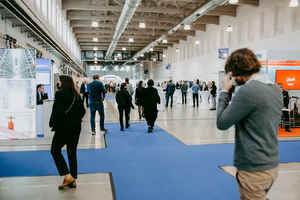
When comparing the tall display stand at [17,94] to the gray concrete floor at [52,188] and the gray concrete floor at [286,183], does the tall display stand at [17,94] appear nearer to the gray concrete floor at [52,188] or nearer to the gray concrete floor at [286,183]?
the gray concrete floor at [52,188]

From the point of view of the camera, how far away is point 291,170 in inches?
169

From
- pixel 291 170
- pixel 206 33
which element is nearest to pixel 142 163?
pixel 291 170

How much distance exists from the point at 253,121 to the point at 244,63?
1.17ft

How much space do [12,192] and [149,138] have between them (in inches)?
150

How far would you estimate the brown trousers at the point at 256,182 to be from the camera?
1.56 m

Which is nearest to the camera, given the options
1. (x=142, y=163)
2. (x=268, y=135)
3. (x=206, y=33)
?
(x=268, y=135)

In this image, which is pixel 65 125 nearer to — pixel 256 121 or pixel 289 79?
pixel 256 121

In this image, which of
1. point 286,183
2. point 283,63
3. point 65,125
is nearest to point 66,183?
point 65,125

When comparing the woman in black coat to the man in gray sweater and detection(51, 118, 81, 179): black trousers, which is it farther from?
the man in gray sweater

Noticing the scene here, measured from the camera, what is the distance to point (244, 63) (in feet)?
5.20

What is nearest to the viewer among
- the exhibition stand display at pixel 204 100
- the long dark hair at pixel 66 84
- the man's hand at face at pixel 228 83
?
the man's hand at face at pixel 228 83

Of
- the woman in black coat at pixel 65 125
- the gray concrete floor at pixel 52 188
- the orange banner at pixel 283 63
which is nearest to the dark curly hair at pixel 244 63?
the gray concrete floor at pixel 52 188

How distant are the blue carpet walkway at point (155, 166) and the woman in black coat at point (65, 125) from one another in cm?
71

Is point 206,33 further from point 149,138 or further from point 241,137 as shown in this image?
point 241,137
